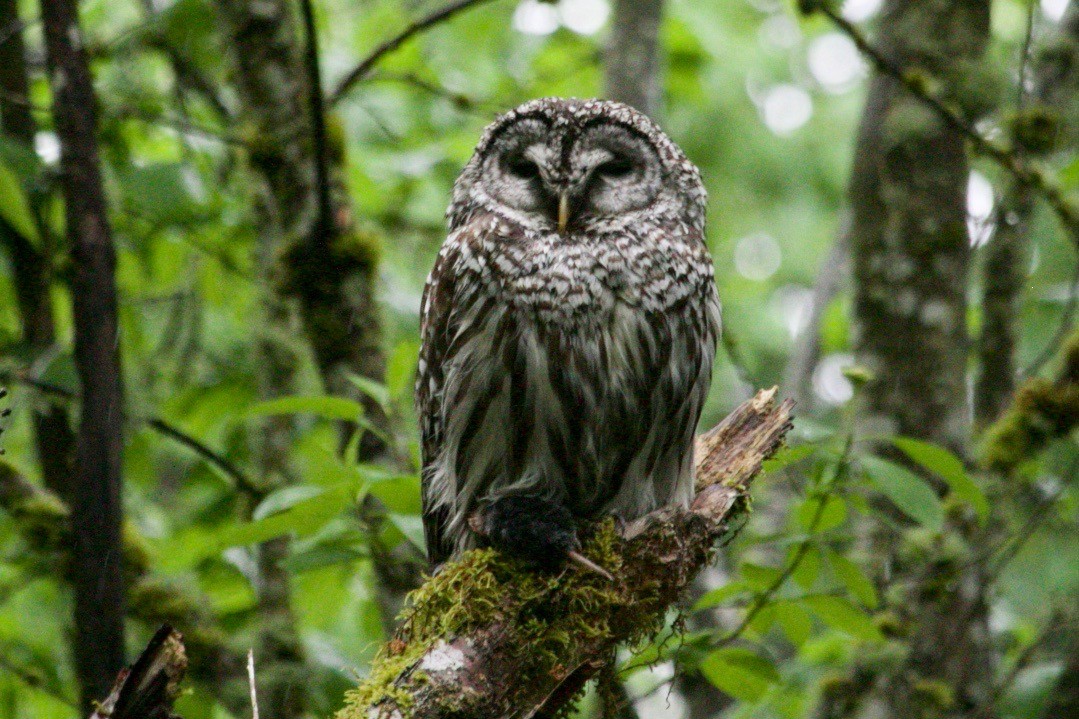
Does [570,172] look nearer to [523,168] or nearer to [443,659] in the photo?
[523,168]

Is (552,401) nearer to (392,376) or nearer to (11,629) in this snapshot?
(392,376)

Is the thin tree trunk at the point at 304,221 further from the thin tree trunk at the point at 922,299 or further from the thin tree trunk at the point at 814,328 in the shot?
the thin tree trunk at the point at 814,328

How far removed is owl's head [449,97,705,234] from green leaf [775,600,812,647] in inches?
47.9

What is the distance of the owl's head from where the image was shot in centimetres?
373

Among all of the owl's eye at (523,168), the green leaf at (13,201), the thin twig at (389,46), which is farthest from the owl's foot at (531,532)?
the thin twig at (389,46)

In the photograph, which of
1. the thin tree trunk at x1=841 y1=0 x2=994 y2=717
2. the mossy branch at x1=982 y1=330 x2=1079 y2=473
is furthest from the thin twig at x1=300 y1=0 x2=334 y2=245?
the mossy branch at x1=982 y1=330 x2=1079 y2=473

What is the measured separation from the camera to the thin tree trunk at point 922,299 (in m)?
4.80

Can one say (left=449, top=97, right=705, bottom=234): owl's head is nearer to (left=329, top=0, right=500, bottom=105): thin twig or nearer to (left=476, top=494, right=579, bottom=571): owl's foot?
(left=329, top=0, right=500, bottom=105): thin twig

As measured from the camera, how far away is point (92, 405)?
3629 mm

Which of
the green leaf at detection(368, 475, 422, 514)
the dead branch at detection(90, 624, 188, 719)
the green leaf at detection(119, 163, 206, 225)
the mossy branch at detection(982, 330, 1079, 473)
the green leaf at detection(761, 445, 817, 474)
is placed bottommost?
the dead branch at detection(90, 624, 188, 719)

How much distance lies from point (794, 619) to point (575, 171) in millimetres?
1467

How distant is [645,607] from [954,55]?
10.1 ft

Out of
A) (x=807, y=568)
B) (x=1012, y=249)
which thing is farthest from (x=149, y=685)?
(x=1012, y=249)

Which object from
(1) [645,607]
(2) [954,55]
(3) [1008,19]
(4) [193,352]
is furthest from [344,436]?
(3) [1008,19]
